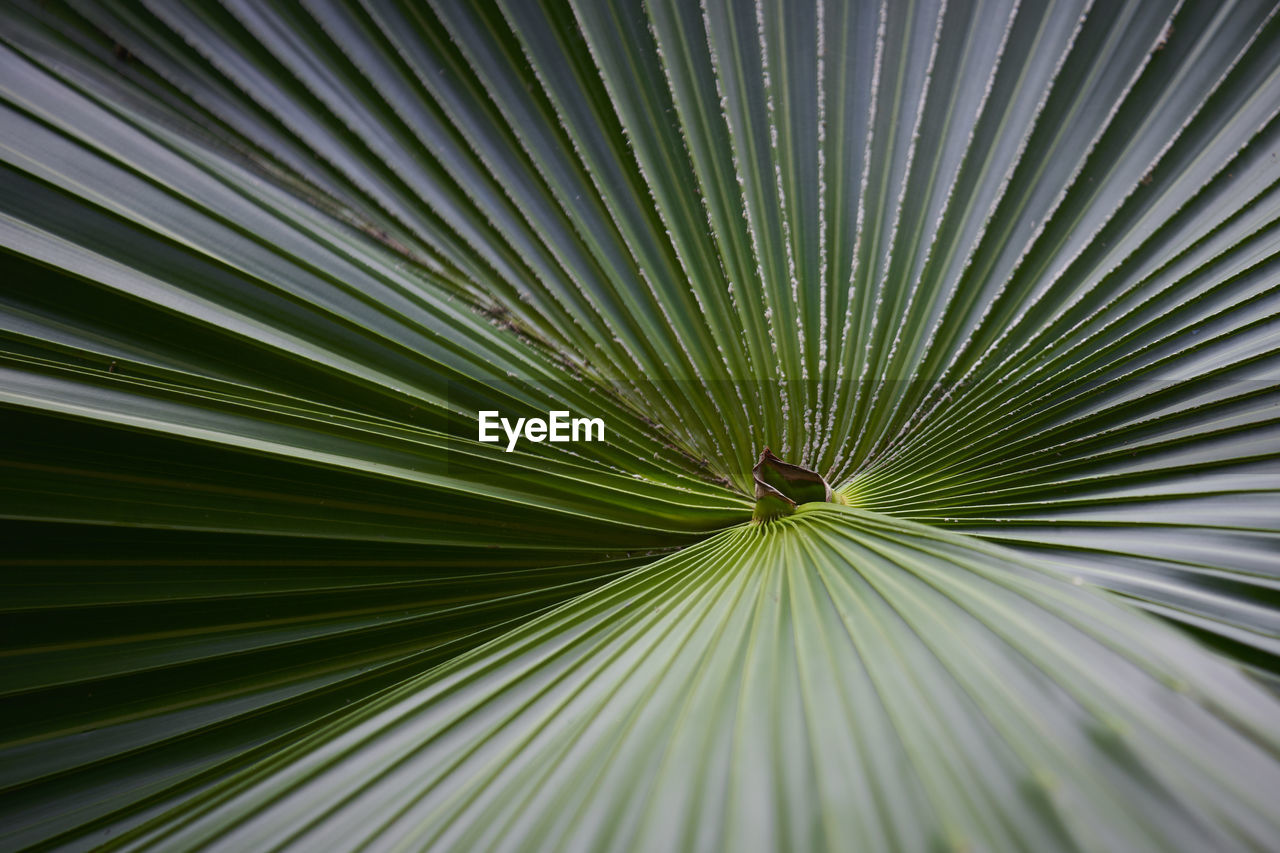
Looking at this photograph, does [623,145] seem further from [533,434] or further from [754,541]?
[754,541]

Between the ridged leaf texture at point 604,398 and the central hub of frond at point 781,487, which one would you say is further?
the central hub of frond at point 781,487

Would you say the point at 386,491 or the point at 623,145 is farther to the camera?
the point at 623,145

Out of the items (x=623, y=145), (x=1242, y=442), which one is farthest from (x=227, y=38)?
(x=1242, y=442)

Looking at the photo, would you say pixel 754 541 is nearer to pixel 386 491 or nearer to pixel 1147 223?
pixel 386 491

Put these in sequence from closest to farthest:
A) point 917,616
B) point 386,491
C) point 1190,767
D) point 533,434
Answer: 1. point 1190,767
2. point 917,616
3. point 386,491
4. point 533,434

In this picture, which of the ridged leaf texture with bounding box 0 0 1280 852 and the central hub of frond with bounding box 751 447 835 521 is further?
the central hub of frond with bounding box 751 447 835 521

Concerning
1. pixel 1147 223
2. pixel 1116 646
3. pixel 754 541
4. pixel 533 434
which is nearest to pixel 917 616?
pixel 1116 646

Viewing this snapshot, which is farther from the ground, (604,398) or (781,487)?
(604,398)

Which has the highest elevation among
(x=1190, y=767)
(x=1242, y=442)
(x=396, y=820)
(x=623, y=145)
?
(x=623, y=145)

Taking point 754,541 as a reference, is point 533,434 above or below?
above

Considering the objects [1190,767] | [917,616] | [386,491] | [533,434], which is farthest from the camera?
[533,434]
